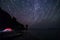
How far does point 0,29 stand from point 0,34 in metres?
0.51

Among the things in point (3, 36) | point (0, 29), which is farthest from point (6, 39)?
point (0, 29)

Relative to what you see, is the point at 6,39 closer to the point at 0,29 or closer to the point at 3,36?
the point at 3,36

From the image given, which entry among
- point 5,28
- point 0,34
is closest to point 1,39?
point 0,34

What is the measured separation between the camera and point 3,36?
1183 centimetres

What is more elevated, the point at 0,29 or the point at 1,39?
the point at 0,29

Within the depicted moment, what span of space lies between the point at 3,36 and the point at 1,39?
0.48 metres

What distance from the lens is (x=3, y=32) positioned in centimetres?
1117

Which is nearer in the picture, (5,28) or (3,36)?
(5,28)

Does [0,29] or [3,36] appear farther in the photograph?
[3,36]

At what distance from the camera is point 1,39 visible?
1139 cm

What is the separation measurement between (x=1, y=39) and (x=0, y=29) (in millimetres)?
970

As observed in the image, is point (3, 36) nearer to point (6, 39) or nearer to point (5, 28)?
point (6, 39)

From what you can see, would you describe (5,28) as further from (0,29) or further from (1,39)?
(1,39)

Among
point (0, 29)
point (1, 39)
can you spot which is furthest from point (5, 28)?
point (1, 39)
